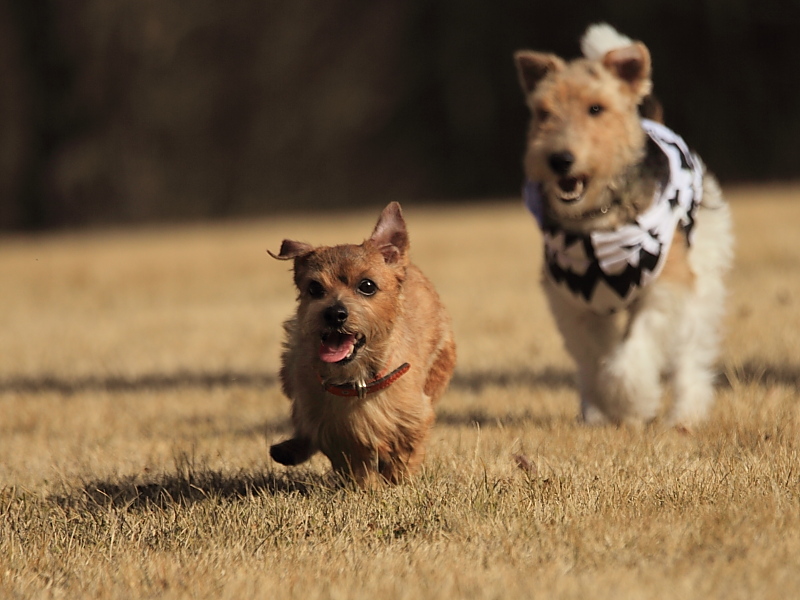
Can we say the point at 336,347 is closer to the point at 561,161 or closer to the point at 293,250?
the point at 293,250

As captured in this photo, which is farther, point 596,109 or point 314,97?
point 314,97

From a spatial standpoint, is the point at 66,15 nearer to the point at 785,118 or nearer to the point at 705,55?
the point at 705,55

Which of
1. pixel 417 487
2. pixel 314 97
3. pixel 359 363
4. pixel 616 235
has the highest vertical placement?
pixel 314 97


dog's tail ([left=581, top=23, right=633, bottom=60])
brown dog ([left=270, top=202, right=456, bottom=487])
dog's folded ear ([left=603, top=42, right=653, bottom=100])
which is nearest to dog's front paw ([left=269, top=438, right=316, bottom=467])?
brown dog ([left=270, top=202, right=456, bottom=487])

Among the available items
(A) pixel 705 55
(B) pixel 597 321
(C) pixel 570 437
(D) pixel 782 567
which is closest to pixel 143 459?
(C) pixel 570 437

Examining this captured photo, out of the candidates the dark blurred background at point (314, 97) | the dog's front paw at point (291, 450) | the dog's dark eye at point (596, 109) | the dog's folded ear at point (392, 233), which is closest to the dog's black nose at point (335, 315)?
the dog's folded ear at point (392, 233)

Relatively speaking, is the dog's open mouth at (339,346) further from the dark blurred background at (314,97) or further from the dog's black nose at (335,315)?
the dark blurred background at (314,97)

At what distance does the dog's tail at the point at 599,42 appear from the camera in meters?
5.50

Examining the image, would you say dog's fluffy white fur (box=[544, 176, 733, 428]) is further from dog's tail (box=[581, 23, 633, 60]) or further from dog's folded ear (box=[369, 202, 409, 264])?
dog's folded ear (box=[369, 202, 409, 264])

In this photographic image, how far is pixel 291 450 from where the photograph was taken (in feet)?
13.3

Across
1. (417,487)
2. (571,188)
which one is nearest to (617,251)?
(571,188)

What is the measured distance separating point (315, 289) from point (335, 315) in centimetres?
20

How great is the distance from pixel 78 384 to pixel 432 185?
60.1 ft

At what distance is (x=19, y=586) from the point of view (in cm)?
313
